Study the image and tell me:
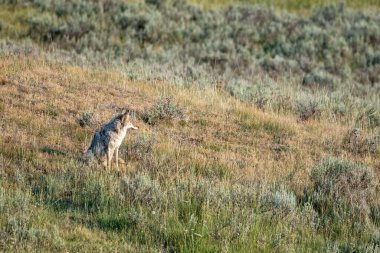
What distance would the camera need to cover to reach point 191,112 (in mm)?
13453

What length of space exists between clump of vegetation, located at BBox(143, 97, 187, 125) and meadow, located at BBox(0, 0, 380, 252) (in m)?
0.03

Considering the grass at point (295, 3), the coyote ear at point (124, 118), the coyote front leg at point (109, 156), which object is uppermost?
the grass at point (295, 3)

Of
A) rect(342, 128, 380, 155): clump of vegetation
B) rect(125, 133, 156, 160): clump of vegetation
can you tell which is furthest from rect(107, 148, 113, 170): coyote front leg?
rect(342, 128, 380, 155): clump of vegetation

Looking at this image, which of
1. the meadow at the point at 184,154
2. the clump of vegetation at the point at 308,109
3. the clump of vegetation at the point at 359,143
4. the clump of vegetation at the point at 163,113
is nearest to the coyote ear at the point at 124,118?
the meadow at the point at 184,154

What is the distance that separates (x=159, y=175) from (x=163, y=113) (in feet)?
9.05

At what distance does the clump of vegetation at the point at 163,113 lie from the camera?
12.7m

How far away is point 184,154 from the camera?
11180mm

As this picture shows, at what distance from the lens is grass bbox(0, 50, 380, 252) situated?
8.25m

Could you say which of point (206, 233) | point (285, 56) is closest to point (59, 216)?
point (206, 233)

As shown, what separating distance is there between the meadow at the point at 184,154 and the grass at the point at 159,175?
25 mm

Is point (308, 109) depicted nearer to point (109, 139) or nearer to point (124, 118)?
point (124, 118)

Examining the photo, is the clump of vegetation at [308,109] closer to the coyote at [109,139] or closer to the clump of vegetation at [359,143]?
the clump of vegetation at [359,143]

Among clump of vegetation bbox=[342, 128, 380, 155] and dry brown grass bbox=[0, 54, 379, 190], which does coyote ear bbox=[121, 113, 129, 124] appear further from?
clump of vegetation bbox=[342, 128, 380, 155]

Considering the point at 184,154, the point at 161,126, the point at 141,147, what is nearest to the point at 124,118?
the point at 141,147
